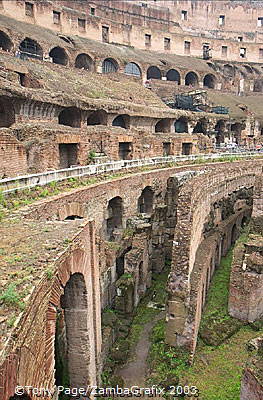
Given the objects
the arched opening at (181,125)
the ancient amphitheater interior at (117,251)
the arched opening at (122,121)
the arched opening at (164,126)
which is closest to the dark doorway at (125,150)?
the ancient amphitheater interior at (117,251)

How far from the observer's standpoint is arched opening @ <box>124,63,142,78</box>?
33938 millimetres

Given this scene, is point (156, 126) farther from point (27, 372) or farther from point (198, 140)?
point (27, 372)

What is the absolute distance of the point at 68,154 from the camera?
14078 millimetres

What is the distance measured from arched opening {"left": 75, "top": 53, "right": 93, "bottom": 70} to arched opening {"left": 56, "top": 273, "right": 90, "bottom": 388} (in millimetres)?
28884

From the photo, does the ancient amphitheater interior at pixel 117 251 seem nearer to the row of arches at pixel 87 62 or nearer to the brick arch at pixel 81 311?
the brick arch at pixel 81 311

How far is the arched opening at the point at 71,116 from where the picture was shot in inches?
656

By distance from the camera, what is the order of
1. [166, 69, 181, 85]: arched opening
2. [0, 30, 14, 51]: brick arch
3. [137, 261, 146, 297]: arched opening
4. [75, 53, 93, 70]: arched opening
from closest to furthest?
1. [137, 261, 146, 297]: arched opening
2. [0, 30, 14, 51]: brick arch
3. [75, 53, 93, 70]: arched opening
4. [166, 69, 181, 85]: arched opening

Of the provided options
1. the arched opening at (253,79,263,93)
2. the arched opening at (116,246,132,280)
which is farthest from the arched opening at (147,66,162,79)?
the arched opening at (116,246,132,280)

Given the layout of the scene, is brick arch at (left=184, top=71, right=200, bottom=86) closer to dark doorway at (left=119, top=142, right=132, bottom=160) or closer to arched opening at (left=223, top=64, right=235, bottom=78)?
arched opening at (left=223, top=64, right=235, bottom=78)

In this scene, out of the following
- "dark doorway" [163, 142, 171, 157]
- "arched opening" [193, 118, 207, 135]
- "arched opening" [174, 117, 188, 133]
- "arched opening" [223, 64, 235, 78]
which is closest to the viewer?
"dark doorway" [163, 142, 171, 157]

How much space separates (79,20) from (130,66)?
22.4ft

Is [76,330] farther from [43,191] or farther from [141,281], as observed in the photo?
[141,281]

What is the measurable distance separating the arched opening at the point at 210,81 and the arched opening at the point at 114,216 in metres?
32.2

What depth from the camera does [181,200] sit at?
28.6 feet
